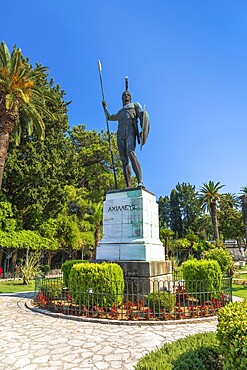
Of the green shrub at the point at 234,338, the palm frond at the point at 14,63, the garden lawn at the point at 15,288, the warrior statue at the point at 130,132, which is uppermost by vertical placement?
the palm frond at the point at 14,63

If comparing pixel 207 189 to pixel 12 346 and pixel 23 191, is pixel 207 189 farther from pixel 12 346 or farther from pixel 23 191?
pixel 12 346

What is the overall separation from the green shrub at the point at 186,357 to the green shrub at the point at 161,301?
3.39m

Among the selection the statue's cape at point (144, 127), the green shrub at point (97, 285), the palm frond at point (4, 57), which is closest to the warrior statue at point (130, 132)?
the statue's cape at point (144, 127)

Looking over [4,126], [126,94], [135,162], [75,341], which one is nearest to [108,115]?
[126,94]

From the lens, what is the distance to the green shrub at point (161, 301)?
7.43m

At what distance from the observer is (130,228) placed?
9.86m

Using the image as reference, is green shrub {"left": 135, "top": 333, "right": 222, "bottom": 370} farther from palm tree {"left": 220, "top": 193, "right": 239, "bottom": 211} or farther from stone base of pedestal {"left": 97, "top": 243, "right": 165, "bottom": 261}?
palm tree {"left": 220, "top": 193, "right": 239, "bottom": 211}

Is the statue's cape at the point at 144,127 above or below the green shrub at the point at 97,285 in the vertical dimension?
above

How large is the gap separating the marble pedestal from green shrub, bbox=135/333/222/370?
16.6ft

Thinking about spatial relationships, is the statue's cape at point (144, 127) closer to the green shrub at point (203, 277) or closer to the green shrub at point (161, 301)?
the green shrub at point (203, 277)

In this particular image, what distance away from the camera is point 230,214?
5706cm

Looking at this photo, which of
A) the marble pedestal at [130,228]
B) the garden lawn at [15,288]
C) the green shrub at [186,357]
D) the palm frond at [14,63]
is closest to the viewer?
the green shrub at [186,357]

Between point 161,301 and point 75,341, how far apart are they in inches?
109

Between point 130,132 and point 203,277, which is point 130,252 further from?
point 130,132
